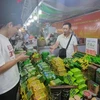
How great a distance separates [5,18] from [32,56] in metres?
0.96

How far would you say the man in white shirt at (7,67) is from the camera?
132 centimetres

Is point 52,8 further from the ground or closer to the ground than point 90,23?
further from the ground

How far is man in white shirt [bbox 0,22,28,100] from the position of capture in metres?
1.32

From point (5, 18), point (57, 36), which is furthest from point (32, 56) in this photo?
point (5, 18)

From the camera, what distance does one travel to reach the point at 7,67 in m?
1.31

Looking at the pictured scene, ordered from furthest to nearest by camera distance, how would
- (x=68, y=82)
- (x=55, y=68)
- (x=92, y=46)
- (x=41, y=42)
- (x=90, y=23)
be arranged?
(x=90, y=23)
(x=41, y=42)
(x=92, y=46)
(x=55, y=68)
(x=68, y=82)

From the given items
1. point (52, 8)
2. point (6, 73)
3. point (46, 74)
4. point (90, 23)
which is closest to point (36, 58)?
point (46, 74)

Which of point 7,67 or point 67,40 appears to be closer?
point 7,67

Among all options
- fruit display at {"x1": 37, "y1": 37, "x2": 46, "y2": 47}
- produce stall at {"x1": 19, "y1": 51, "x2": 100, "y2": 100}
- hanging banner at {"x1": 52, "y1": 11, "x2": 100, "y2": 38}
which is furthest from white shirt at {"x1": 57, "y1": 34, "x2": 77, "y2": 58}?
hanging banner at {"x1": 52, "y1": 11, "x2": 100, "y2": 38}

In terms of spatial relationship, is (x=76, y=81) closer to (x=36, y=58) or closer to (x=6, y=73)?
(x=6, y=73)

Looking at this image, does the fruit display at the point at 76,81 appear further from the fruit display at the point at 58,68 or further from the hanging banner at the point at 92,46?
the hanging banner at the point at 92,46

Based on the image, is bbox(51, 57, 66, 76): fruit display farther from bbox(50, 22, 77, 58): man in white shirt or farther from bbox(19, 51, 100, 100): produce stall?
bbox(50, 22, 77, 58): man in white shirt

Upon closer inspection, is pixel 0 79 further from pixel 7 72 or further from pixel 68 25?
pixel 68 25

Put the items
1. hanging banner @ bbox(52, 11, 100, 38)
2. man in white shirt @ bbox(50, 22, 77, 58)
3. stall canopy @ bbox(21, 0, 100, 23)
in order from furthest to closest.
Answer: hanging banner @ bbox(52, 11, 100, 38)
stall canopy @ bbox(21, 0, 100, 23)
man in white shirt @ bbox(50, 22, 77, 58)
